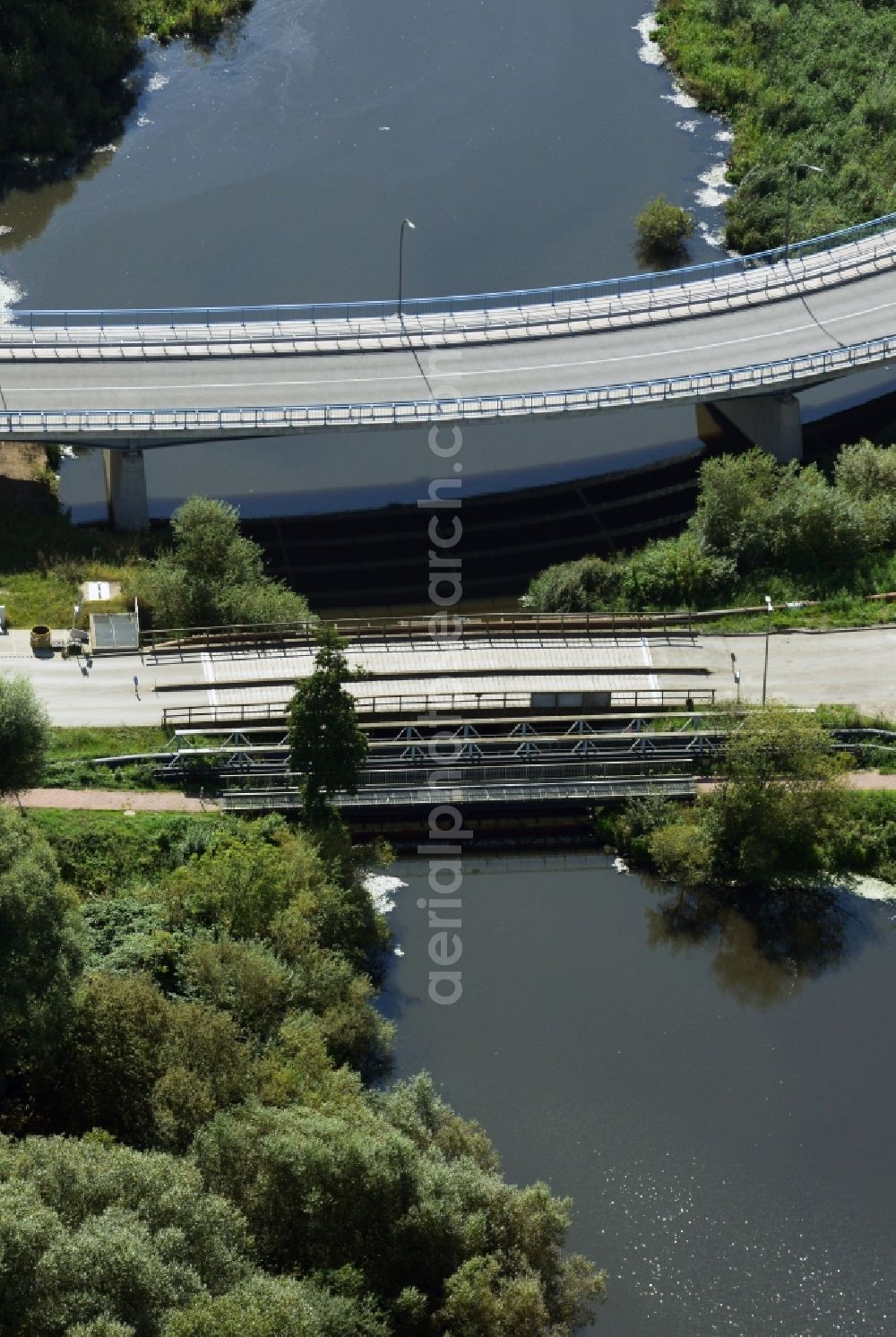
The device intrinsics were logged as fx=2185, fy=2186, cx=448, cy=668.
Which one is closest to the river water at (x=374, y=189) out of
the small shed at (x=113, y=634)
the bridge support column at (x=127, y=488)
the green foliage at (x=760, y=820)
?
the bridge support column at (x=127, y=488)

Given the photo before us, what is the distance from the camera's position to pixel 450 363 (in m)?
102

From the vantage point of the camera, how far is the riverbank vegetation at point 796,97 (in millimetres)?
122375

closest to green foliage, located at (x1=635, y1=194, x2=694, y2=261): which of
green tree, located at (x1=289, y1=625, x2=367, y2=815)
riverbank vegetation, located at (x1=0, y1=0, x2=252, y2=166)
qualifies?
riverbank vegetation, located at (x1=0, y1=0, x2=252, y2=166)

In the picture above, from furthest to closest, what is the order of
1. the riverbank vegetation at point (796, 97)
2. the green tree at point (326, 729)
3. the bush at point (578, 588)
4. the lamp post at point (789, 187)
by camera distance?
the riverbank vegetation at point (796, 97), the lamp post at point (789, 187), the bush at point (578, 588), the green tree at point (326, 729)

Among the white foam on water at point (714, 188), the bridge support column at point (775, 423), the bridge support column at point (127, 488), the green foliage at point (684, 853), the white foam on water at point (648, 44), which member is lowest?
the green foliage at point (684, 853)

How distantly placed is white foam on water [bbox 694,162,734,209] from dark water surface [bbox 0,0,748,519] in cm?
54

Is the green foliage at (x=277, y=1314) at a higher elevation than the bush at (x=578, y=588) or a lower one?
lower

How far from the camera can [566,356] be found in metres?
102

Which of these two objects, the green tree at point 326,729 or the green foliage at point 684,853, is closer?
the green tree at point 326,729

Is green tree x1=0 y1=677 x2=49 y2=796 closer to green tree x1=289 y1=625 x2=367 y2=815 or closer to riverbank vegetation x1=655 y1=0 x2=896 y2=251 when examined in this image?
green tree x1=289 y1=625 x2=367 y2=815

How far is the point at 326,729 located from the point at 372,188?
5917 cm

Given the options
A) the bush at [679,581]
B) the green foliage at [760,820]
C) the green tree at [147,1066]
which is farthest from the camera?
the bush at [679,581]

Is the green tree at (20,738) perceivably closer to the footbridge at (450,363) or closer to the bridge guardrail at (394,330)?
the footbridge at (450,363)

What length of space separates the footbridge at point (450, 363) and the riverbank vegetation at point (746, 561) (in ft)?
21.7
